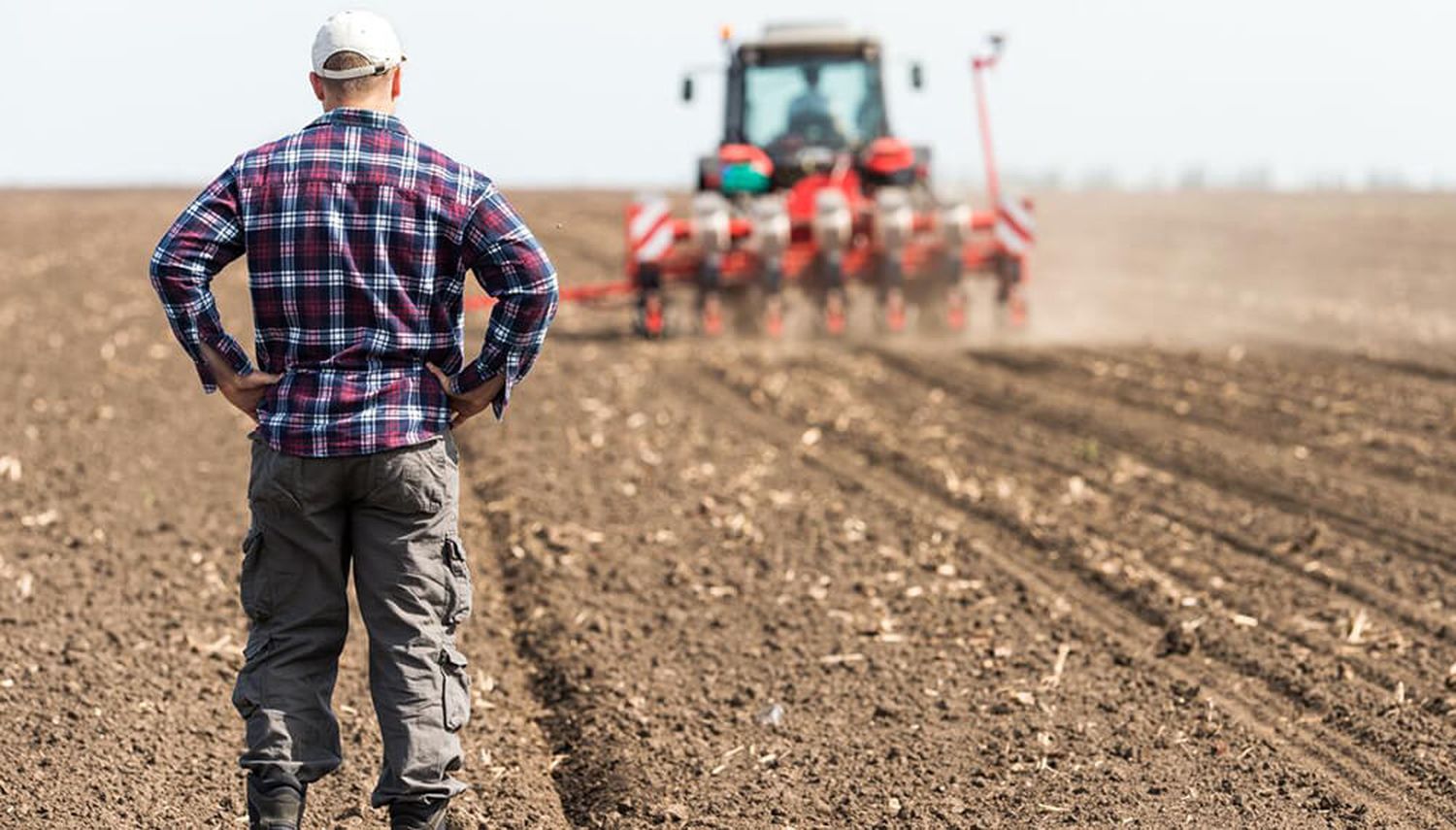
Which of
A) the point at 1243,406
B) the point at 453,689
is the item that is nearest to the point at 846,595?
the point at 453,689

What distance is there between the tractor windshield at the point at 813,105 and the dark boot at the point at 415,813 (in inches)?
494

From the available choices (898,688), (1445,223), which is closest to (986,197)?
(898,688)

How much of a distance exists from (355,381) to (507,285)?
1.23 feet

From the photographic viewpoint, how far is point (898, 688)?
568 cm

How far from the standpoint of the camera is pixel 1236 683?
5.71 m

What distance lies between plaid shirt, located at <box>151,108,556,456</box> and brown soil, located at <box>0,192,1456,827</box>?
1457 millimetres

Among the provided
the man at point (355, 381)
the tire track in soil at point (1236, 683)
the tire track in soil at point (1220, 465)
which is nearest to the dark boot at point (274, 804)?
the man at point (355, 381)

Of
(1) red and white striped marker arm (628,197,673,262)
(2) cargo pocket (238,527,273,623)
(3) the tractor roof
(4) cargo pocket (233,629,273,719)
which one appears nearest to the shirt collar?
(2) cargo pocket (238,527,273,623)

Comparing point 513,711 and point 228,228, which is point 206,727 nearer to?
point 513,711

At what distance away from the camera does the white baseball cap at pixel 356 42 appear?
359 cm

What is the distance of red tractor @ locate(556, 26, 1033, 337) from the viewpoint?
1443 cm

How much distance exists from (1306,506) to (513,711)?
4320mm

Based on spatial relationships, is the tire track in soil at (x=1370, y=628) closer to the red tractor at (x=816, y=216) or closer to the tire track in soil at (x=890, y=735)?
the tire track in soil at (x=890, y=735)

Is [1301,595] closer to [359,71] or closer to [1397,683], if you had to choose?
[1397,683]
